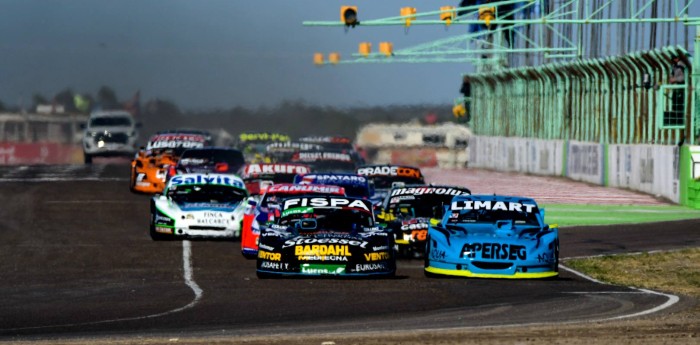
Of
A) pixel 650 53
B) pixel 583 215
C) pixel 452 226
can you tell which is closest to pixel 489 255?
pixel 452 226

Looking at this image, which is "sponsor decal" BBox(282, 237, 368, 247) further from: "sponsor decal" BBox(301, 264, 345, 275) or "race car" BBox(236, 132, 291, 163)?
"race car" BBox(236, 132, 291, 163)

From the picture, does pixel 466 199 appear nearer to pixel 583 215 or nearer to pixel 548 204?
pixel 583 215

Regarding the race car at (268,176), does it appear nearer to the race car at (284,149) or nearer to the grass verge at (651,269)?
the grass verge at (651,269)

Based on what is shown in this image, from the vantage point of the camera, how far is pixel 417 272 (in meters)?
21.9

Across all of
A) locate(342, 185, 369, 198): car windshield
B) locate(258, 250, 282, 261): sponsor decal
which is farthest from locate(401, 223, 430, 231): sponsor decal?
locate(342, 185, 369, 198): car windshield

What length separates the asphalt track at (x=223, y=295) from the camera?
603 inches

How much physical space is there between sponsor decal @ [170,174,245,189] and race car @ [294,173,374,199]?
114 centimetres

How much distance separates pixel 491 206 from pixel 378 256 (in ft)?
7.87


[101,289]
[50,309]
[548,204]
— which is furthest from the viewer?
[548,204]

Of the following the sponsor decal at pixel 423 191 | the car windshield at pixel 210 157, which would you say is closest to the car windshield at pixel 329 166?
the car windshield at pixel 210 157

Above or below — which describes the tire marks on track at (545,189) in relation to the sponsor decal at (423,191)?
below

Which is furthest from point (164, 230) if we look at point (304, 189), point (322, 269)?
point (322, 269)

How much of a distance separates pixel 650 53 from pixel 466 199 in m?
20.0

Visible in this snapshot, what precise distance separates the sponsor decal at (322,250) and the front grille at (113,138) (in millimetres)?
32294
